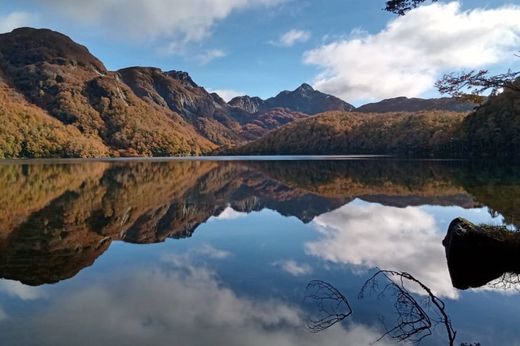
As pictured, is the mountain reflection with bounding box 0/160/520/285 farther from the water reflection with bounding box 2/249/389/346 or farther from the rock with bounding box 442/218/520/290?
the rock with bounding box 442/218/520/290

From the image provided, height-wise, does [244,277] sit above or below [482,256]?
below

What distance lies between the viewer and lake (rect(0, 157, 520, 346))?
30.6ft

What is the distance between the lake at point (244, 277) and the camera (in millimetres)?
9328

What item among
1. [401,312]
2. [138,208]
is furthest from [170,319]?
[138,208]

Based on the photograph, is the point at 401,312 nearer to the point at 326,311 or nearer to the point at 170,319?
the point at 326,311

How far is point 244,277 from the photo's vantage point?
547 inches

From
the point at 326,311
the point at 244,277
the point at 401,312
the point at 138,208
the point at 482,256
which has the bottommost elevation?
the point at 138,208

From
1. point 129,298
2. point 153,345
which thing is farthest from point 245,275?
point 153,345

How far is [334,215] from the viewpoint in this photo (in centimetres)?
2778

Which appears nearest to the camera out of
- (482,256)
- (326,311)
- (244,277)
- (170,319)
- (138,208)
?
(170,319)

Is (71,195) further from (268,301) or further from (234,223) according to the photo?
(268,301)

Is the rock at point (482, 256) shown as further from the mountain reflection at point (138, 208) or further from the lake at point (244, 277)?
the mountain reflection at point (138, 208)

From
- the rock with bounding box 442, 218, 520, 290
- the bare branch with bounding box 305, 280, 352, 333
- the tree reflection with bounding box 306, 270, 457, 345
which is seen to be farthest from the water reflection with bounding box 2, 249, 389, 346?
the rock with bounding box 442, 218, 520, 290

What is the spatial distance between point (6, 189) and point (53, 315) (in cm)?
3818
